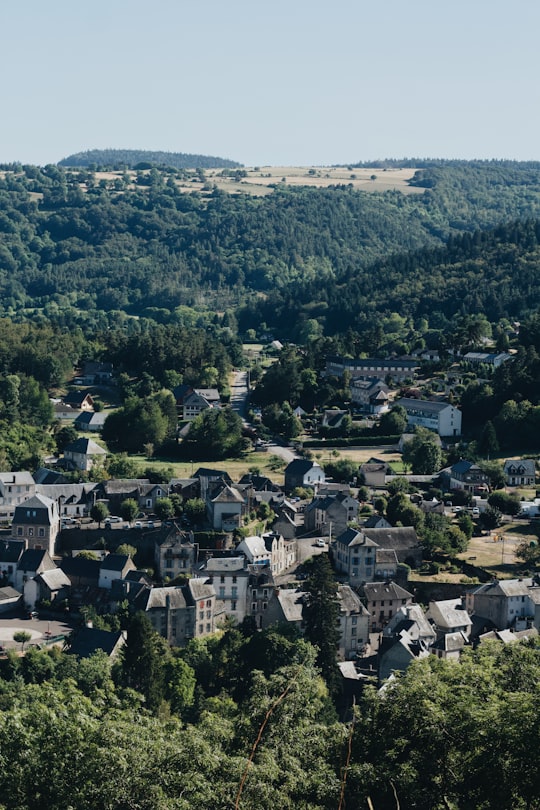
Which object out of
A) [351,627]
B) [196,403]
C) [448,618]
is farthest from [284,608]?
[196,403]

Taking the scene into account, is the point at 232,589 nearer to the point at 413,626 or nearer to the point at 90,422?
the point at 413,626

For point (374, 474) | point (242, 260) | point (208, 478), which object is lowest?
point (374, 474)

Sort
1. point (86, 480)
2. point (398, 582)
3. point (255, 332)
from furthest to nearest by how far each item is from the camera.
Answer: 1. point (255, 332)
2. point (86, 480)
3. point (398, 582)

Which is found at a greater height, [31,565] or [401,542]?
[401,542]

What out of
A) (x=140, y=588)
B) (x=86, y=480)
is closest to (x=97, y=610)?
(x=140, y=588)

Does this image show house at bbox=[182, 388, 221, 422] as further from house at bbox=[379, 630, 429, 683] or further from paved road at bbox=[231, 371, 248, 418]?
house at bbox=[379, 630, 429, 683]

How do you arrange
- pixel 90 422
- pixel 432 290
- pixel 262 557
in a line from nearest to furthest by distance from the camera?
pixel 262 557
pixel 90 422
pixel 432 290

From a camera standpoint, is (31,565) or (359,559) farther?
(359,559)

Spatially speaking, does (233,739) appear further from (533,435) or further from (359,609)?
(533,435)

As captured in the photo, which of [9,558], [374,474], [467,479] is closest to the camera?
[9,558]
